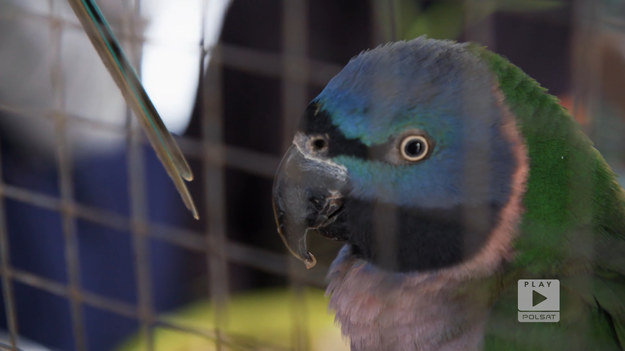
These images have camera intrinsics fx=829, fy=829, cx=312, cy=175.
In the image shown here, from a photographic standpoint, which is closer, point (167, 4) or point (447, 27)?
point (447, 27)

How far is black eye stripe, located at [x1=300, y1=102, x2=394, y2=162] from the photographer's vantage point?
2.52ft

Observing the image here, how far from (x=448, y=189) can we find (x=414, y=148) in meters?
0.05

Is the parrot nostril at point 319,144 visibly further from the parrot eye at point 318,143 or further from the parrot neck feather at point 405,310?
the parrot neck feather at point 405,310

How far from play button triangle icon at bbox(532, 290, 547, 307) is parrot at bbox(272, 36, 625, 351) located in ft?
0.05

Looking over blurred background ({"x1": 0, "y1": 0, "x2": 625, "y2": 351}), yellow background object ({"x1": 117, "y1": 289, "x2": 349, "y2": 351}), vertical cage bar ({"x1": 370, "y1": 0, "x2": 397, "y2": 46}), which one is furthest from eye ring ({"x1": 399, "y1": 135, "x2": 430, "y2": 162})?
yellow background object ({"x1": 117, "y1": 289, "x2": 349, "y2": 351})

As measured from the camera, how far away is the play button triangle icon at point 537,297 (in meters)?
0.71

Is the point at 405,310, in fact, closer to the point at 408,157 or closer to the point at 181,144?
the point at 408,157

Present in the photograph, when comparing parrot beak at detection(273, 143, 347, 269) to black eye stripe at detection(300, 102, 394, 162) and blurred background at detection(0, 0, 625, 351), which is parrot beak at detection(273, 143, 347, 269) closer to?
black eye stripe at detection(300, 102, 394, 162)

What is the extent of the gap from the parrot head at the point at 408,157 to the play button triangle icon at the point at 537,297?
0.25 ft

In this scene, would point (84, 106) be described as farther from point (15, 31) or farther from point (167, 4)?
point (167, 4)

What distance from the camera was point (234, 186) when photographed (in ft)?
5.53

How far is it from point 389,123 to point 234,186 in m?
0.96

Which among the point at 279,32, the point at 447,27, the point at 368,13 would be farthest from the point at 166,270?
the point at 447,27

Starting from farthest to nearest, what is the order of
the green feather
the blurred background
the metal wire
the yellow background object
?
the yellow background object, the blurred background, the metal wire, the green feather
